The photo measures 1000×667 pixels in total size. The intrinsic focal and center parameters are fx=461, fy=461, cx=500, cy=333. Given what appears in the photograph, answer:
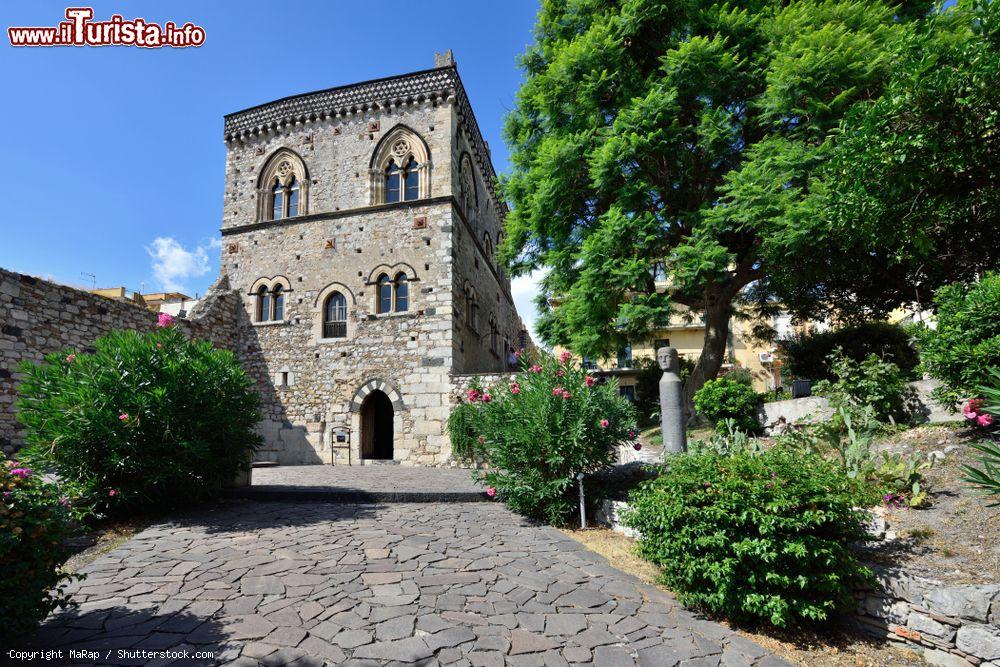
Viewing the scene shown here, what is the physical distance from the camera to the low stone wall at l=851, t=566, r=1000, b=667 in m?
3.07

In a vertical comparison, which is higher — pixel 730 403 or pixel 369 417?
pixel 730 403

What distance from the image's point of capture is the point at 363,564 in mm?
4633

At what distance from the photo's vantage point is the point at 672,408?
6.67 meters

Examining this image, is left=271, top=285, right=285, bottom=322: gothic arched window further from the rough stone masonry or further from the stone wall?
the stone wall

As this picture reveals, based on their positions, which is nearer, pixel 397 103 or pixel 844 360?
pixel 844 360

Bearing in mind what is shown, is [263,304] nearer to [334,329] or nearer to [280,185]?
[334,329]

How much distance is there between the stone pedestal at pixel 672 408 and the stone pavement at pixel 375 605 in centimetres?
214

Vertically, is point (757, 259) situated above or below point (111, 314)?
above

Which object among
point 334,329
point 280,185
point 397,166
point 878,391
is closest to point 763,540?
point 878,391

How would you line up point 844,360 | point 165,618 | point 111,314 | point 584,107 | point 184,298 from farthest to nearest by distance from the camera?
point 184,298, point 584,107, point 111,314, point 844,360, point 165,618

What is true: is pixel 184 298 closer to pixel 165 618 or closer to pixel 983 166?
pixel 165 618

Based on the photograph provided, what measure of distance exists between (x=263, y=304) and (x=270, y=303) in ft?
1.17

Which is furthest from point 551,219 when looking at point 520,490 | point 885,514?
point 885,514

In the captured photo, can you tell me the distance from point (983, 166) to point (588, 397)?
605cm
